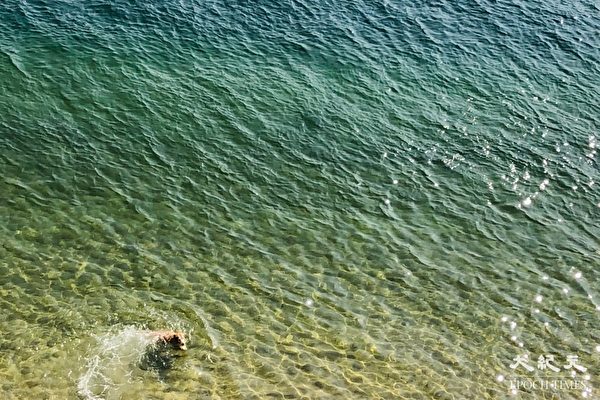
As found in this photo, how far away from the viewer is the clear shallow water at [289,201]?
2552cm

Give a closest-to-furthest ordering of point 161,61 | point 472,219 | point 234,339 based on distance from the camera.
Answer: point 234,339
point 472,219
point 161,61

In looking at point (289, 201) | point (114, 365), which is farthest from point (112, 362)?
point (289, 201)

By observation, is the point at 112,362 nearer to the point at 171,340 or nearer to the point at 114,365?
the point at 114,365

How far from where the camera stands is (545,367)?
86.8ft

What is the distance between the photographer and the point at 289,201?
34.6m

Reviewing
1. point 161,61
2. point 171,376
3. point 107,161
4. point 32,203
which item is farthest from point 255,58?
point 171,376

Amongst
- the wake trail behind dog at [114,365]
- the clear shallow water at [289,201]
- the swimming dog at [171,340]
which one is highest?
the clear shallow water at [289,201]

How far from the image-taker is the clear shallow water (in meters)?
25.5

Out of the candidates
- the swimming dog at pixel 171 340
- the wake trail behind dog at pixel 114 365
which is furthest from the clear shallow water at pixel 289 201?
the swimming dog at pixel 171 340

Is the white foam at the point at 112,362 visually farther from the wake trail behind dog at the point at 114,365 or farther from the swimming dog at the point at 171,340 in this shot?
the swimming dog at the point at 171,340

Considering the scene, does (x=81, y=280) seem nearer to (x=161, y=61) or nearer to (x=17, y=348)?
(x=17, y=348)

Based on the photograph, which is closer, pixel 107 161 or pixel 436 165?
pixel 107 161

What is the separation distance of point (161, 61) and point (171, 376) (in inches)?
1094

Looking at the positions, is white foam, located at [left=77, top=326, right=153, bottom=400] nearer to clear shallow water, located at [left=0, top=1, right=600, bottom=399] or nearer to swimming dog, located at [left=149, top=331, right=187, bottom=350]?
clear shallow water, located at [left=0, top=1, right=600, bottom=399]
